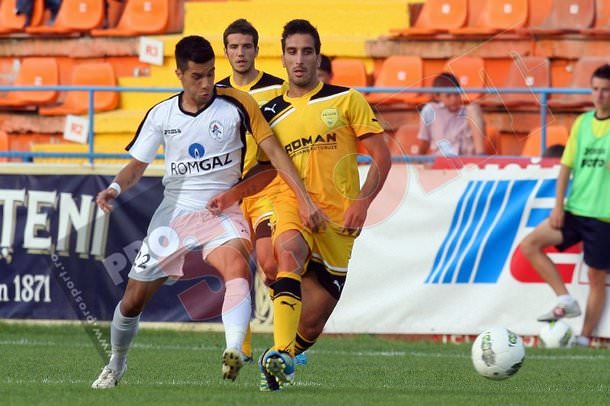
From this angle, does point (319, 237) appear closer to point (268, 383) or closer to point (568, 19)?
point (268, 383)

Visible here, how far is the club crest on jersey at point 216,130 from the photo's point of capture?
782cm

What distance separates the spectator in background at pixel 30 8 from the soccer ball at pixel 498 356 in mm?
12762

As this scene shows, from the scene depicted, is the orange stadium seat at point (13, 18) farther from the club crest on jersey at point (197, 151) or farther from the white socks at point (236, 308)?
the white socks at point (236, 308)

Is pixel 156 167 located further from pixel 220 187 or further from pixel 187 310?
pixel 220 187

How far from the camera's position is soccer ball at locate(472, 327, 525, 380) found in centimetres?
834

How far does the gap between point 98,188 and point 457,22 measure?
595 centimetres

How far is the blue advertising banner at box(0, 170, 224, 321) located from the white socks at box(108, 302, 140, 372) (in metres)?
5.20

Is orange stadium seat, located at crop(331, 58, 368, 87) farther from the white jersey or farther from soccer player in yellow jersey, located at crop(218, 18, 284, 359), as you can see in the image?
the white jersey

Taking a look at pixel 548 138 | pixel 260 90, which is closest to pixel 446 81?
pixel 548 138

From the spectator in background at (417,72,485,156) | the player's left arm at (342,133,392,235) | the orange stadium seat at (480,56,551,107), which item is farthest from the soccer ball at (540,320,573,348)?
the player's left arm at (342,133,392,235)

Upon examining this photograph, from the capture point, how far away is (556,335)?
1248 centimetres

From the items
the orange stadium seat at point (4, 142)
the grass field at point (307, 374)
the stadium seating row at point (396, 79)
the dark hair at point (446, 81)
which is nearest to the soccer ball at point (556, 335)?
the grass field at point (307, 374)

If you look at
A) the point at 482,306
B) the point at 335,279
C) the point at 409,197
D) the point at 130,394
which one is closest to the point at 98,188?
the point at 409,197

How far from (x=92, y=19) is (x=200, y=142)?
39.2 ft
